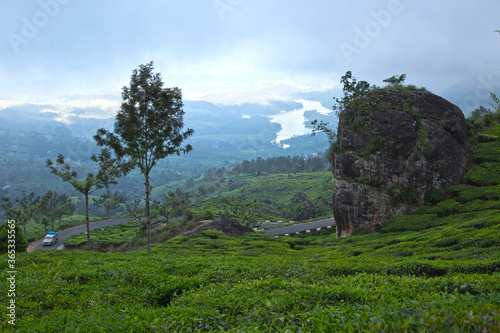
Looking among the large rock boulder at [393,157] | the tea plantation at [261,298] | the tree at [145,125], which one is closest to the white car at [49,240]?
the tree at [145,125]

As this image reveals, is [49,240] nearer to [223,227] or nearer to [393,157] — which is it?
[223,227]

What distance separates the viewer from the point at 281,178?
13162 centimetres

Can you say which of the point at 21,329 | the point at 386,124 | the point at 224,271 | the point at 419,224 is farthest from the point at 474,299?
the point at 386,124

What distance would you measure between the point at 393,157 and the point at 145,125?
2202 cm

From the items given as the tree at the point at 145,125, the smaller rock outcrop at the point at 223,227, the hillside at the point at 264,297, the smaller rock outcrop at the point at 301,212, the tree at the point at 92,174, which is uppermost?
the tree at the point at 145,125

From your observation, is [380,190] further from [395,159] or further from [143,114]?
[143,114]

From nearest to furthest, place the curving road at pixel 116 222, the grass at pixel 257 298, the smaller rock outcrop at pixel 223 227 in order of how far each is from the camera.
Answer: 1. the grass at pixel 257 298
2. the smaller rock outcrop at pixel 223 227
3. the curving road at pixel 116 222

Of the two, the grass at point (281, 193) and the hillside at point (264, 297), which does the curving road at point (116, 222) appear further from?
the hillside at point (264, 297)

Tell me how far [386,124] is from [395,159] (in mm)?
3637

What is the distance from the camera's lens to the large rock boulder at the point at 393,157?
2641 centimetres

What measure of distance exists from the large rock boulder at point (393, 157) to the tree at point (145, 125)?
17.1m

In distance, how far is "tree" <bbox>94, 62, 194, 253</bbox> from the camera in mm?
19422

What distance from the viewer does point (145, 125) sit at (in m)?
19.9

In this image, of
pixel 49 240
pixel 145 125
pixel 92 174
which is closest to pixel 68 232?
pixel 49 240
